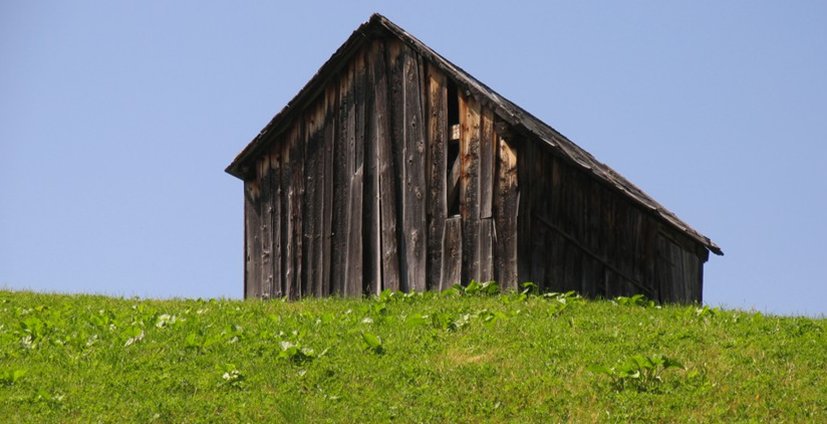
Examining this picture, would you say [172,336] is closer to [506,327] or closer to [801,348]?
[506,327]

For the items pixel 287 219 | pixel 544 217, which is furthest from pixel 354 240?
pixel 544 217

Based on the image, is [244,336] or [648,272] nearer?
[244,336]

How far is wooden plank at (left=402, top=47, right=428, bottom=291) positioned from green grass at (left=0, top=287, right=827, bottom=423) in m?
2.72

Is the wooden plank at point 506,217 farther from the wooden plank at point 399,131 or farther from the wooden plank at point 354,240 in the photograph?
the wooden plank at point 354,240

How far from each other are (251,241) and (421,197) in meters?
5.11

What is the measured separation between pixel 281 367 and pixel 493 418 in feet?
11.6

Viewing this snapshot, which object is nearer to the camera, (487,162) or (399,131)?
(487,162)

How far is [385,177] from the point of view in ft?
77.4

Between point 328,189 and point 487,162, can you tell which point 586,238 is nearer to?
point 487,162

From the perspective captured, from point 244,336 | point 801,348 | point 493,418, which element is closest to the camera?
point 493,418

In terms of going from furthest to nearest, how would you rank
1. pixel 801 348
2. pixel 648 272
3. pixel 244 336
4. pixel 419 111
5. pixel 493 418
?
pixel 648 272, pixel 419 111, pixel 244 336, pixel 801 348, pixel 493 418

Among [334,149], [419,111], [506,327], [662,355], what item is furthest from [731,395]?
[334,149]

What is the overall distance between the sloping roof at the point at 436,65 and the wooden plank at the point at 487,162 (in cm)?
36

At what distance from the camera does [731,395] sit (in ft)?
46.6
